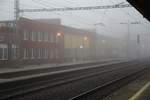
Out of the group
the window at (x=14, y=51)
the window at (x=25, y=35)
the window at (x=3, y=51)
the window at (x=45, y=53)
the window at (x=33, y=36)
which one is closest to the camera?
the window at (x=3, y=51)

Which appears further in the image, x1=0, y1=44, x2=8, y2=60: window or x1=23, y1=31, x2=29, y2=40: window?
x1=23, y1=31, x2=29, y2=40: window

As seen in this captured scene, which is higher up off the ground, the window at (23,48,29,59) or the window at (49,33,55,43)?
the window at (49,33,55,43)

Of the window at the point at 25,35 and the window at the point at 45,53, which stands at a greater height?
the window at the point at 25,35

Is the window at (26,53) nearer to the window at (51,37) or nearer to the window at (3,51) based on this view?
the window at (3,51)

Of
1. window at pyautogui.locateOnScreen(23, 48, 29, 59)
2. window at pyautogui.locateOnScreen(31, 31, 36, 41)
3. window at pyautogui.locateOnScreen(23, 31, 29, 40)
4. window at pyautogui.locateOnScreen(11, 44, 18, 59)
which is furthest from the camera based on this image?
window at pyautogui.locateOnScreen(31, 31, 36, 41)

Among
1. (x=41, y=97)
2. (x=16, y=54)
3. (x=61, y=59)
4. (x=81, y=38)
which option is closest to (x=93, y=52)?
(x=81, y=38)

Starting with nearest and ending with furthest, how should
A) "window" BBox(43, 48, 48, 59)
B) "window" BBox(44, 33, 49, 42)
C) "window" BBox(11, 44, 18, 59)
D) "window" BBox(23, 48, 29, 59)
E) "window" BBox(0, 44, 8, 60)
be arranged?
"window" BBox(0, 44, 8, 60) → "window" BBox(11, 44, 18, 59) → "window" BBox(23, 48, 29, 59) → "window" BBox(43, 48, 48, 59) → "window" BBox(44, 33, 49, 42)

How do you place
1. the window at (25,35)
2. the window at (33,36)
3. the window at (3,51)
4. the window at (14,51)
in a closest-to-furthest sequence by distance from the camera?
the window at (3,51), the window at (14,51), the window at (25,35), the window at (33,36)

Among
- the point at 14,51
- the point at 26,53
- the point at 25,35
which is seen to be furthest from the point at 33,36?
the point at 14,51

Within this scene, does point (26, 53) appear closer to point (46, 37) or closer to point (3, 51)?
point (3, 51)

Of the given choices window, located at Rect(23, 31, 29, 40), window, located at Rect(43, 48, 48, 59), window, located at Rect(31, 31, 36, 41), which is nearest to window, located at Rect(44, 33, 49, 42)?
window, located at Rect(43, 48, 48, 59)

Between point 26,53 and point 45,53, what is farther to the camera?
point 45,53

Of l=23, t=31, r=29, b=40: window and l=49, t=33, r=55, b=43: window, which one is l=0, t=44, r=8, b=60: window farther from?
l=49, t=33, r=55, b=43: window

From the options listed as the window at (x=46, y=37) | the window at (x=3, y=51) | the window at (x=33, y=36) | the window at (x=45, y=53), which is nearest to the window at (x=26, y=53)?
the window at (x=33, y=36)
